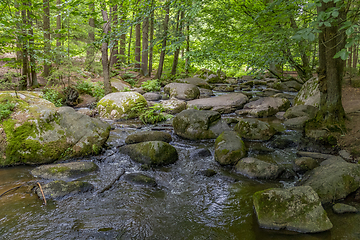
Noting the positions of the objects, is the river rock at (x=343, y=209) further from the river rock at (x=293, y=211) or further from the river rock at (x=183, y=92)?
the river rock at (x=183, y=92)

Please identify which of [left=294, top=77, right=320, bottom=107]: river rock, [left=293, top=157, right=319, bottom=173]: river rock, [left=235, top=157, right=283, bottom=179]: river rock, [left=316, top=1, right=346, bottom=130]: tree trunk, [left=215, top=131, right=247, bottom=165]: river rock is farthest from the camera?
[left=294, top=77, right=320, bottom=107]: river rock

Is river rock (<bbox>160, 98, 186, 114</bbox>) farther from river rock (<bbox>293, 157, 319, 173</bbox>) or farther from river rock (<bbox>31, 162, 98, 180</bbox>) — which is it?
river rock (<bbox>293, 157, 319, 173</bbox>)

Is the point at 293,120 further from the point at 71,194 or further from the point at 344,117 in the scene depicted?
the point at 71,194

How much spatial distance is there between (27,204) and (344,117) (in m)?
7.77

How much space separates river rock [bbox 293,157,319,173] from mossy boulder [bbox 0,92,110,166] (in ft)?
16.2

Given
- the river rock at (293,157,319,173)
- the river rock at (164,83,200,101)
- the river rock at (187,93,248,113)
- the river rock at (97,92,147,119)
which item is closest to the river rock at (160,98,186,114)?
the river rock at (187,93,248,113)

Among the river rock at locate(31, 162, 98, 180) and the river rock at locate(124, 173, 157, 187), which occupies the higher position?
the river rock at locate(31, 162, 98, 180)

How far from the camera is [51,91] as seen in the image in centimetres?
983

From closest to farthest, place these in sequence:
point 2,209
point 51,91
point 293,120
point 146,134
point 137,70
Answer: point 2,209 → point 146,134 → point 293,120 → point 51,91 → point 137,70

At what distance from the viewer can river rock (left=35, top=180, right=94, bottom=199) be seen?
3707 millimetres

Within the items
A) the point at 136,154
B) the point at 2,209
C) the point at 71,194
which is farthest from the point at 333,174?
the point at 2,209

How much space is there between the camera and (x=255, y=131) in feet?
21.6

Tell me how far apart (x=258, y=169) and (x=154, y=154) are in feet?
8.08

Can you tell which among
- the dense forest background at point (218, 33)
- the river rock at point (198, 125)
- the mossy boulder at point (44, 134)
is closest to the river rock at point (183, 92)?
the dense forest background at point (218, 33)
